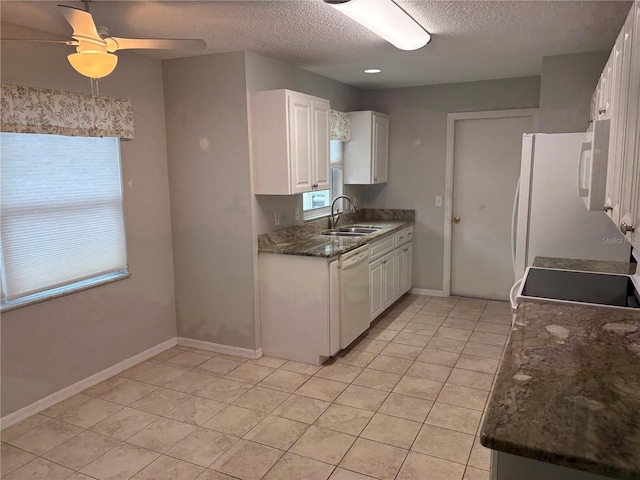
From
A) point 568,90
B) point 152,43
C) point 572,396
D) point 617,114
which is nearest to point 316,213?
point 568,90

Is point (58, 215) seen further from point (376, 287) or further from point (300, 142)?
point (376, 287)

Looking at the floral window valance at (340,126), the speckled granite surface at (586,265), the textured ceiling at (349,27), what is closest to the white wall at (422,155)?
the floral window valance at (340,126)

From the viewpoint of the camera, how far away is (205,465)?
8.19 ft

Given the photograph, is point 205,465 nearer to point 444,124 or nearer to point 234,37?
point 234,37

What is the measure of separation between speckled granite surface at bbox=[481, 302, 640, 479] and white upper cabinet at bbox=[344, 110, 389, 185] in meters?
3.37

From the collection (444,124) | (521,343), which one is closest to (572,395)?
(521,343)

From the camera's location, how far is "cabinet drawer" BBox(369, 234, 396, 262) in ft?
14.4

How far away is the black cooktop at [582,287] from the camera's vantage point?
7.57 feet

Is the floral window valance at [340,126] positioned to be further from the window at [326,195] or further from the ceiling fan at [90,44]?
the ceiling fan at [90,44]

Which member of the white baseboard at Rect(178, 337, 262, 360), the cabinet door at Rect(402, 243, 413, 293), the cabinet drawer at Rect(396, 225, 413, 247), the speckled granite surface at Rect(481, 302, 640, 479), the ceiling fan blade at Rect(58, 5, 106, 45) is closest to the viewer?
the speckled granite surface at Rect(481, 302, 640, 479)

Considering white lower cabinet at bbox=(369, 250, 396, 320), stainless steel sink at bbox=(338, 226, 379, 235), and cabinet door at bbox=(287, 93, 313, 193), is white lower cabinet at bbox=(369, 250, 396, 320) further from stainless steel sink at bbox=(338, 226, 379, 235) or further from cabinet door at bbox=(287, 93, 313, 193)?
cabinet door at bbox=(287, 93, 313, 193)

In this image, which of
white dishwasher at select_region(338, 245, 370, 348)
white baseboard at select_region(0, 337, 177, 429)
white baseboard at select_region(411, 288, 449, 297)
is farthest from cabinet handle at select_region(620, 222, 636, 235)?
white baseboard at select_region(411, 288, 449, 297)

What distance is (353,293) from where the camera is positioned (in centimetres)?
392

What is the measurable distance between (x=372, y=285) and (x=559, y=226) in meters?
1.71
